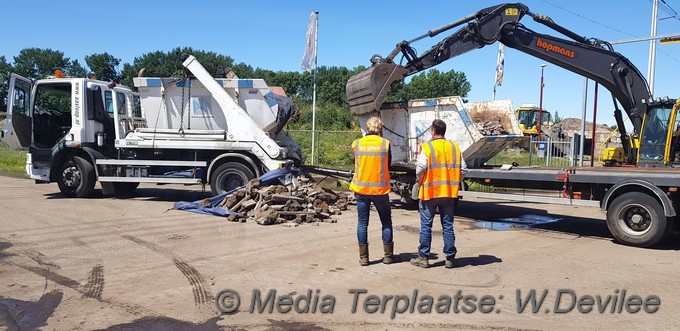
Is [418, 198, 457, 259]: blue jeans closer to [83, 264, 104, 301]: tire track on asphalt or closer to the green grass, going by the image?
[83, 264, 104, 301]: tire track on asphalt

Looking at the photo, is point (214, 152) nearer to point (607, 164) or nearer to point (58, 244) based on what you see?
point (58, 244)

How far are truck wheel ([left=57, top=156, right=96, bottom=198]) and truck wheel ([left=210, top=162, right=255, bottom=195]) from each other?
10.1ft

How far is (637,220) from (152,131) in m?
10.1

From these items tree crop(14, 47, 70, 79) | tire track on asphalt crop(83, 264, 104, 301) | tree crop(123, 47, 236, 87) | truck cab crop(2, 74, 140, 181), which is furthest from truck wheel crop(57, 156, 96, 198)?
tree crop(14, 47, 70, 79)

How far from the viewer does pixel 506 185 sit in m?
10.1

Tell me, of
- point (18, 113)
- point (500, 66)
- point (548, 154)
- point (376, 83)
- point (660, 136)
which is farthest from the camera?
point (500, 66)

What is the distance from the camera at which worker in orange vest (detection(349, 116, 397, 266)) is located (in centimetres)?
626

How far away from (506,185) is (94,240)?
725 cm

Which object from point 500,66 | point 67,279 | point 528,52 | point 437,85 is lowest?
point 67,279

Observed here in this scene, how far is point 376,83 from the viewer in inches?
436

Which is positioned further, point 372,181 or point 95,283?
point 372,181

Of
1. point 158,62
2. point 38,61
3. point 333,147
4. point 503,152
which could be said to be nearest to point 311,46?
point 333,147

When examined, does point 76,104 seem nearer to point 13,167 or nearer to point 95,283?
point 95,283

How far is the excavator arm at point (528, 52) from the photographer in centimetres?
1066
